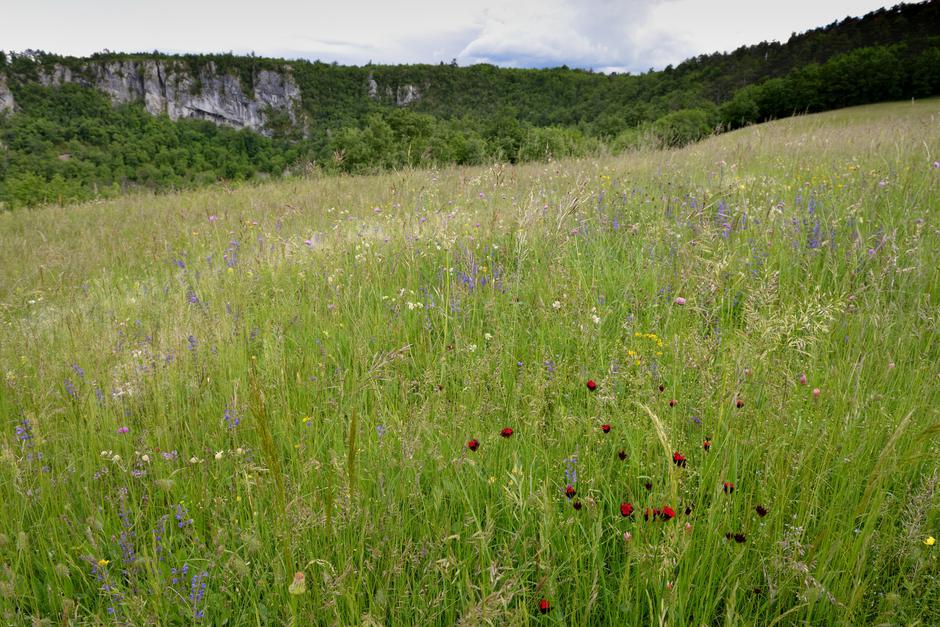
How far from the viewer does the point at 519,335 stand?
2553mm

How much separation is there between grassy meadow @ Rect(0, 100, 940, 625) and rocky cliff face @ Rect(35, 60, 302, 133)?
347ft

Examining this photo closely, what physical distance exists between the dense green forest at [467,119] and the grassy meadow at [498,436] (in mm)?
2728

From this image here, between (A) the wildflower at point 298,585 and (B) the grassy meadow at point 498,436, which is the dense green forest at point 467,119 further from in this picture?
(A) the wildflower at point 298,585

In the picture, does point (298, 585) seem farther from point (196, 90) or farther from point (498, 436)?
point (196, 90)

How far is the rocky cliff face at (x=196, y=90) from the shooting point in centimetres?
10294

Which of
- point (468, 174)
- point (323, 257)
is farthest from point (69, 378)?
point (468, 174)

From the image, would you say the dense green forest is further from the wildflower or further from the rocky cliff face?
the rocky cliff face

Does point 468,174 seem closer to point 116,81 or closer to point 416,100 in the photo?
point 416,100

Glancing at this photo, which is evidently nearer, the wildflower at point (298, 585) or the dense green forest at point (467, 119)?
the wildflower at point (298, 585)

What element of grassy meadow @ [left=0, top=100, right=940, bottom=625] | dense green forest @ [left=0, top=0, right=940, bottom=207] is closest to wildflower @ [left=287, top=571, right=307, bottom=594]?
grassy meadow @ [left=0, top=100, right=940, bottom=625]

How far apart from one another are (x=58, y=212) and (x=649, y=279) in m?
12.0

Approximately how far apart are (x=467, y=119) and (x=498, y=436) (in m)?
44.7

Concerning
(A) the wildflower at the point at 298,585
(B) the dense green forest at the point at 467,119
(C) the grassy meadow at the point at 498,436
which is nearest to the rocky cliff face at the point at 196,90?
(B) the dense green forest at the point at 467,119

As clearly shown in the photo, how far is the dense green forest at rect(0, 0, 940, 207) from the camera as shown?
75.2ft
